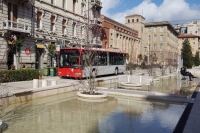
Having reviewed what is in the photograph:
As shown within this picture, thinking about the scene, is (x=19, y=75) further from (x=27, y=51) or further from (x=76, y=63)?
(x=27, y=51)

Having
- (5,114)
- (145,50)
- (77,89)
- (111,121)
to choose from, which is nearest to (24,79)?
(77,89)

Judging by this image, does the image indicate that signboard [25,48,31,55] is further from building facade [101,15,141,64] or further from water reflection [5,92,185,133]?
building facade [101,15,141,64]

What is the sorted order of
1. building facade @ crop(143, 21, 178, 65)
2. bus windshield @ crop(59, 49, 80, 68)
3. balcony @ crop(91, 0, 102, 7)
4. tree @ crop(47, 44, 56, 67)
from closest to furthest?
bus windshield @ crop(59, 49, 80, 68)
tree @ crop(47, 44, 56, 67)
balcony @ crop(91, 0, 102, 7)
building facade @ crop(143, 21, 178, 65)

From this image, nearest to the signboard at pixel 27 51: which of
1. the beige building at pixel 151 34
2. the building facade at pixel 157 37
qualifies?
the beige building at pixel 151 34

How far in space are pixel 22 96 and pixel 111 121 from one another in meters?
4.96

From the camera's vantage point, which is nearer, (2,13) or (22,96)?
(22,96)

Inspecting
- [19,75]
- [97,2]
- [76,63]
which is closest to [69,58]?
[76,63]

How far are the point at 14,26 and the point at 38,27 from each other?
434 centimetres

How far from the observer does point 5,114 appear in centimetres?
819

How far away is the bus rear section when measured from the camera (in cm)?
1884

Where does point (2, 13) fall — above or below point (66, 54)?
above

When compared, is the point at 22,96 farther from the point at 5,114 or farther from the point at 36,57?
the point at 36,57

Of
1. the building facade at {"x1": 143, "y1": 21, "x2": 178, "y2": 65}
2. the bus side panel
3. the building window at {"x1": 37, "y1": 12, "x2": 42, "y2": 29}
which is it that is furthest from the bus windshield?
the building facade at {"x1": 143, "y1": 21, "x2": 178, "y2": 65}

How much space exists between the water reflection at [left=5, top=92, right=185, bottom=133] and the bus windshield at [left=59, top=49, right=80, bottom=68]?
7.52 meters
